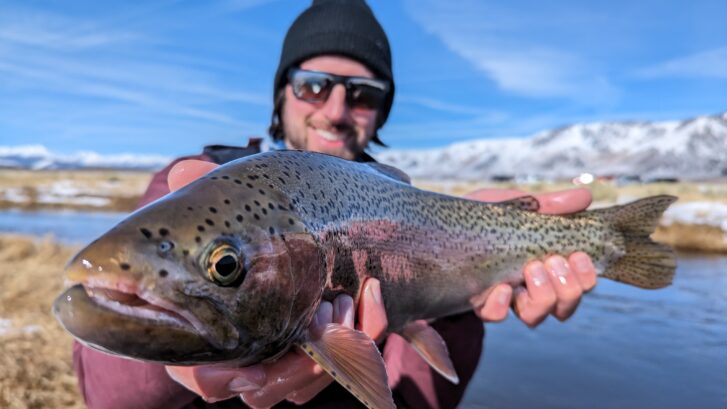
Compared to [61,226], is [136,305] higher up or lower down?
higher up

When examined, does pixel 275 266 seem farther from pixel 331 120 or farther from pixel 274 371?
pixel 331 120

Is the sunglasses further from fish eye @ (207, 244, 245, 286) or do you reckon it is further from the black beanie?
fish eye @ (207, 244, 245, 286)

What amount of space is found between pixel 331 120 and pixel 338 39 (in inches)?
25.2

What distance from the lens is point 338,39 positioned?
396 cm

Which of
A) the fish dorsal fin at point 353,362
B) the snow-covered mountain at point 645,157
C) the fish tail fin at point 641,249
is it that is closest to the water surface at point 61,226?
the fish tail fin at point 641,249

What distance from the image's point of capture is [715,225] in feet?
48.8

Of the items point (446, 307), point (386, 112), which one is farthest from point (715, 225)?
point (446, 307)

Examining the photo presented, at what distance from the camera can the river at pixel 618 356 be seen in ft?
15.7

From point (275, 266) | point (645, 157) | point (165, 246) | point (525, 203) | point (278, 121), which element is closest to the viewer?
point (165, 246)

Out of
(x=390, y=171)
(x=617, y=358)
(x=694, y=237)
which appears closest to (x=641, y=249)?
(x=390, y=171)

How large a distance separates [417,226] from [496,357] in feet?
13.1

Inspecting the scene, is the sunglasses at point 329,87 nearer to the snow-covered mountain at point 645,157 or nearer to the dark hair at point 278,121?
Result: the dark hair at point 278,121

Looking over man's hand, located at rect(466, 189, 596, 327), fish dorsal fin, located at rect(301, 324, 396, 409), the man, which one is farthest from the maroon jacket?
fish dorsal fin, located at rect(301, 324, 396, 409)

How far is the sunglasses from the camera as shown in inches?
145
